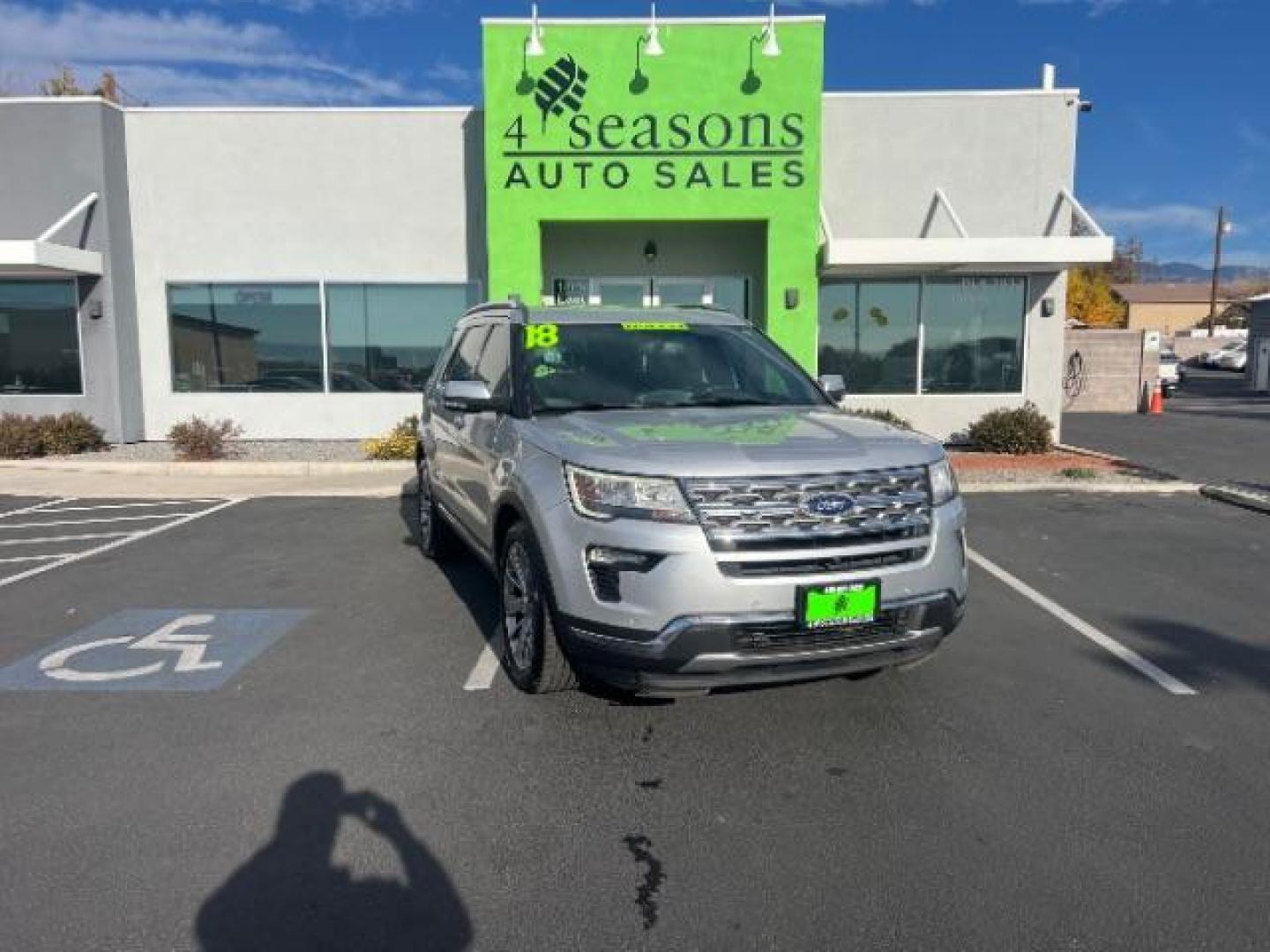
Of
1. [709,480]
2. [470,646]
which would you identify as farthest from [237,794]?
[709,480]

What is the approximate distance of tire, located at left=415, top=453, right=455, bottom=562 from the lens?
6.99m

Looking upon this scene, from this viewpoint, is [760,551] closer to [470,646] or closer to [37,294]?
[470,646]

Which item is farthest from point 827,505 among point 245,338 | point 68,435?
point 245,338

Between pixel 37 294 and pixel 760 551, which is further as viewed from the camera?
pixel 37 294

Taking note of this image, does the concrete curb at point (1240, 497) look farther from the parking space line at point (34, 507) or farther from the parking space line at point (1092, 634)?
the parking space line at point (34, 507)

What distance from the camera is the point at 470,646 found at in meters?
5.23

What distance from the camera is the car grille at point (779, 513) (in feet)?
11.5

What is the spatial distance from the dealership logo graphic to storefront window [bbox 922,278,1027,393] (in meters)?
6.19

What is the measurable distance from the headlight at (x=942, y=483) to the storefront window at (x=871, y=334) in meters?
10.6

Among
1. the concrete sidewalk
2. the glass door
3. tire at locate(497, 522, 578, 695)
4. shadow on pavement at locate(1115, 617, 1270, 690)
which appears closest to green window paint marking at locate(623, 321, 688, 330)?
tire at locate(497, 522, 578, 695)

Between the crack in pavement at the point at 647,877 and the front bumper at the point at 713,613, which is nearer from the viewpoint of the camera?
the crack in pavement at the point at 647,877

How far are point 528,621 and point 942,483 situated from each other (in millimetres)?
1985

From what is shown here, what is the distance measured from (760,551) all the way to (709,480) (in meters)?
0.34

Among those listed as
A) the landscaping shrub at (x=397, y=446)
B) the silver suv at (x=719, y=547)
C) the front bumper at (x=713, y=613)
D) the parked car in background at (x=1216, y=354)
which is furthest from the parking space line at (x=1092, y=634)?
the parked car in background at (x=1216, y=354)
